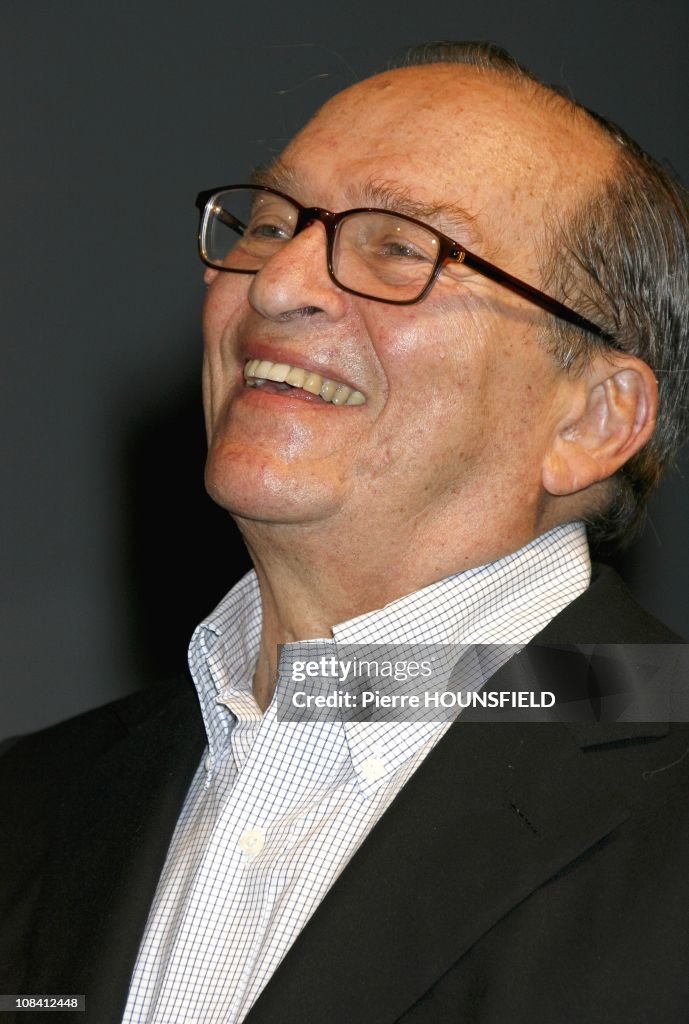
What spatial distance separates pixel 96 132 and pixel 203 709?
1413 millimetres

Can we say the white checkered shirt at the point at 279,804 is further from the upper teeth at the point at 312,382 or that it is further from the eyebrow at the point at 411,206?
the eyebrow at the point at 411,206

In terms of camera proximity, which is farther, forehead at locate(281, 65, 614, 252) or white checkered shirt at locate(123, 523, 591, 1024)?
forehead at locate(281, 65, 614, 252)

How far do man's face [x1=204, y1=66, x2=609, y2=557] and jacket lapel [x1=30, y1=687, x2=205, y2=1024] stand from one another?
0.42 m

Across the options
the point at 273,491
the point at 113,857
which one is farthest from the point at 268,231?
the point at 113,857

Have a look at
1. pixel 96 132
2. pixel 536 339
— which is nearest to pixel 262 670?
pixel 536 339

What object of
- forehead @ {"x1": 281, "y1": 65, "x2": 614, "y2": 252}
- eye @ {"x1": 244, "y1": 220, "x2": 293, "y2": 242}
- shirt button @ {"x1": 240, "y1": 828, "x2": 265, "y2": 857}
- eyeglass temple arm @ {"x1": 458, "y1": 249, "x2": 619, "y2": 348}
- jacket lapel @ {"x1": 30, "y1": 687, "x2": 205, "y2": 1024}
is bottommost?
jacket lapel @ {"x1": 30, "y1": 687, "x2": 205, "y2": 1024}

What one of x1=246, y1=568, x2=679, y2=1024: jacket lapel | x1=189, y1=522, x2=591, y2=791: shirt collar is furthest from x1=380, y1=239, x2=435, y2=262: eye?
x1=246, y1=568, x2=679, y2=1024: jacket lapel

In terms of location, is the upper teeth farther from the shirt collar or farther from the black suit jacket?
the black suit jacket

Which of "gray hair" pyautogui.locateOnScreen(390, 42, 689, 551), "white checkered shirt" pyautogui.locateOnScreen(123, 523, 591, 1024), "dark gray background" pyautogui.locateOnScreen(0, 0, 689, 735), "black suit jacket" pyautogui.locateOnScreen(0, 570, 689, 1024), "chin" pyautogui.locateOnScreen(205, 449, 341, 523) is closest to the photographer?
"black suit jacket" pyautogui.locateOnScreen(0, 570, 689, 1024)

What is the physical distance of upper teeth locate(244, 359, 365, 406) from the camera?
1739mm

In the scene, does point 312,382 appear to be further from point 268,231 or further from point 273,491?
point 268,231

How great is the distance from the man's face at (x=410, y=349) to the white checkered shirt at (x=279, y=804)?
88 mm

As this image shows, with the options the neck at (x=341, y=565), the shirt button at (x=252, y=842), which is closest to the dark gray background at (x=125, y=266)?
the neck at (x=341, y=565)

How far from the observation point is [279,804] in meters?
1.69
